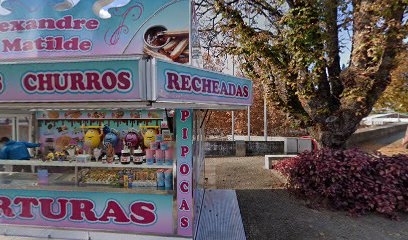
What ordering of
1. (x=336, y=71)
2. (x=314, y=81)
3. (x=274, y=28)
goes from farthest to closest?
(x=274, y=28), (x=336, y=71), (x=314, y=81)

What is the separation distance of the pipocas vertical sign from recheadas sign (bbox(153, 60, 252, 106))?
0.65 metres

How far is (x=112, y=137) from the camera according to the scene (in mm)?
4469

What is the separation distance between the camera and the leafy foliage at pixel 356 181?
5.10 m

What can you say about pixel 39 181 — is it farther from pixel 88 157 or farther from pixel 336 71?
pixel 336 71

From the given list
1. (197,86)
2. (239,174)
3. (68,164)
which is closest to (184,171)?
(197,86)

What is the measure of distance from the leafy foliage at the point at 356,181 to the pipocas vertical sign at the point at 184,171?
3.10m

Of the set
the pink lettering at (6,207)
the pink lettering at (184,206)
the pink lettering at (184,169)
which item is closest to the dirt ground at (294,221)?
the pink lettering at (184,206)

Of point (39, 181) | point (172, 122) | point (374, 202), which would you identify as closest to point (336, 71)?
point (374, 202)

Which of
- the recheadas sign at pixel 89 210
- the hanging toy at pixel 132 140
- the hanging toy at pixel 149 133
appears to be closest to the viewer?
the recheadas sign at pixel 89 210

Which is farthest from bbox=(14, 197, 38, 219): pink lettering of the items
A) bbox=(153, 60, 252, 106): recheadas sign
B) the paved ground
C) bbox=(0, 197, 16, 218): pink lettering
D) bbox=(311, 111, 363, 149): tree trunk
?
bbox=(311, 111, 363, 149): tree trunk

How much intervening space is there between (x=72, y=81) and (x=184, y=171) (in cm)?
200

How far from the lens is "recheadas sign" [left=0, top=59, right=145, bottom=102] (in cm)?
243

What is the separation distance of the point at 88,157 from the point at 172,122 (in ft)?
5.15

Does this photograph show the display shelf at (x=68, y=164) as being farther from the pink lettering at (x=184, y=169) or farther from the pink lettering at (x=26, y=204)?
the pink lettering at (x=26, y=204)
